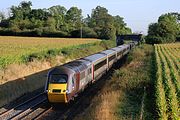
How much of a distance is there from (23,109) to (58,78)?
118 inches

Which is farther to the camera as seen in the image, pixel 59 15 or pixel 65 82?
pixel 59 15

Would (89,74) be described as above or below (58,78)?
below

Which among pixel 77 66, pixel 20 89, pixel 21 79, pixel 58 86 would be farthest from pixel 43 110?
pixel 21 79

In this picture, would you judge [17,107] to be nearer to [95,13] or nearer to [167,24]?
[167,24]

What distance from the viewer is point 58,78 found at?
74.6 ft

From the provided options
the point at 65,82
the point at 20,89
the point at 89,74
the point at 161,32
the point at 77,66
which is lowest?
the point at 20,89

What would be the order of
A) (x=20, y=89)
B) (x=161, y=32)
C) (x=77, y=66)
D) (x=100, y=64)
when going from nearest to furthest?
(x=77, y=66) → (x=20, y=89) → (x=100, y=64) → (x=161, y=32)

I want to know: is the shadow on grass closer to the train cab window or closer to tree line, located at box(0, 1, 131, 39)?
the train cab window

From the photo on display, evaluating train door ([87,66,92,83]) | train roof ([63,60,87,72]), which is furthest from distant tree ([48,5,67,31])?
train roof ([63,60,87,72])

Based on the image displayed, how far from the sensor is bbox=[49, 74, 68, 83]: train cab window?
22.6 metres

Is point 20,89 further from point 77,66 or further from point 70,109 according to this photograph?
point 70,109

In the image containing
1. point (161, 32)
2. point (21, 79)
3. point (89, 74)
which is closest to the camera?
point (89, 74)

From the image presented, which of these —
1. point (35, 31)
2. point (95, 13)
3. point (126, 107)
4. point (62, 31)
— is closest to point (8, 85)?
point (126, 107)

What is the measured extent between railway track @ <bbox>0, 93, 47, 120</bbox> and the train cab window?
2239mm
